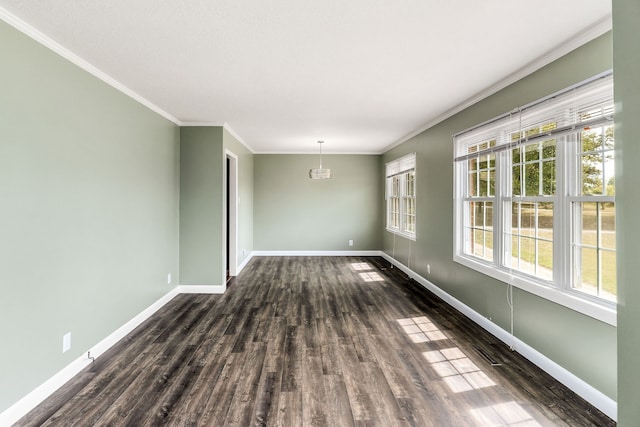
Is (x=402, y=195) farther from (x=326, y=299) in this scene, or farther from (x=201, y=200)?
(x=201, y=200)

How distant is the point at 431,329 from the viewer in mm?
3223

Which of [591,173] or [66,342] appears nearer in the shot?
[591,173]

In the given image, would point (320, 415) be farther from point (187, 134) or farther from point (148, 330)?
point (187, 134)

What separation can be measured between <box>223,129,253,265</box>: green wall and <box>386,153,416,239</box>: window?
3.13 m

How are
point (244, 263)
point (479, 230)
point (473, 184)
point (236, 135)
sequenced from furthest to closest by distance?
point (244, 263) → point (236, 135) → point (473, 184) → point (479, 230)

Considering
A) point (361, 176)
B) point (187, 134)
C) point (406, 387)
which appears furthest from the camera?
point (361, 176)

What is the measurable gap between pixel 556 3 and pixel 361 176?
569 cm

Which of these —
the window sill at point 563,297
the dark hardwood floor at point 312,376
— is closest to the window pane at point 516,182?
the window sill at point 563,297

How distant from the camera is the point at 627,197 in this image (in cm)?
55

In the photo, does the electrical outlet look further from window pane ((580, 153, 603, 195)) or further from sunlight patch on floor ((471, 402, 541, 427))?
window pane ((580, 153, 603, 195))

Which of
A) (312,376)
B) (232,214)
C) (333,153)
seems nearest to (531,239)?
(312,376)

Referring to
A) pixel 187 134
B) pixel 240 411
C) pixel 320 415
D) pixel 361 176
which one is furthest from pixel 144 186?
pixel 361 176

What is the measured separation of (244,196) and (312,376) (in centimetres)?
460

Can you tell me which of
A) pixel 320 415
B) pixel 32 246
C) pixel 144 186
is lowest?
pixel 320 415
